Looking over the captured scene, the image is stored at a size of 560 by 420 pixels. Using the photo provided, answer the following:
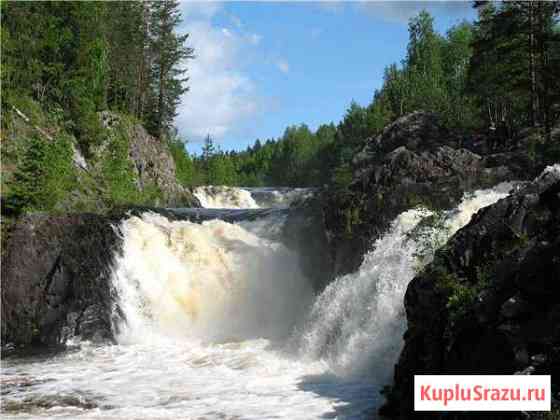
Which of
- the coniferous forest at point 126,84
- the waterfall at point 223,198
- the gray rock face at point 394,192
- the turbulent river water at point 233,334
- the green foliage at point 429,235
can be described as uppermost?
the coniferous forest at point 126,84

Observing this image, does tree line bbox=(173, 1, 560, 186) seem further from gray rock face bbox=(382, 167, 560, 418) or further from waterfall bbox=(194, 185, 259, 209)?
gray rock face bbox=(382, 167, 560, 418)

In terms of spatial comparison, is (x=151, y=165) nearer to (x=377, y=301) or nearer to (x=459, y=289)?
(x=377, y=301)

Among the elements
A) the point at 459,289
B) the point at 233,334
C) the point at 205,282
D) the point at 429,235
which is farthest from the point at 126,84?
the point at 459,289

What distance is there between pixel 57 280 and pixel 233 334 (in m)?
5.53

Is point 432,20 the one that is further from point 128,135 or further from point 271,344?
point 271,344

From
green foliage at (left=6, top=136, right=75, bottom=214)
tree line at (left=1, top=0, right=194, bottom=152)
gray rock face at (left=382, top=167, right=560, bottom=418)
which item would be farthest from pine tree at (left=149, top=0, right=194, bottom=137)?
gray rock face at (left=382, top=167, right=560, bottom=418)

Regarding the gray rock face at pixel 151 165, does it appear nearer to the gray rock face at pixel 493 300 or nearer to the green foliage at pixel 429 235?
the green foliage at pixel 429 235

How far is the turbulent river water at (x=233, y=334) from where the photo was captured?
526 inches

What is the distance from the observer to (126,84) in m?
46.6

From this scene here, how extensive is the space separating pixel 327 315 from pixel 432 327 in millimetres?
5928

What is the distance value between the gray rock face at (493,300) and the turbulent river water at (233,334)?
6.64ft

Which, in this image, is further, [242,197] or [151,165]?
[242,197]

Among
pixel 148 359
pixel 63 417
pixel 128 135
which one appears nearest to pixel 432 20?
pixel 128 135

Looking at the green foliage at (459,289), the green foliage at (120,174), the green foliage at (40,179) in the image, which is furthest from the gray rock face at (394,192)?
the green foliage at (120,174)
